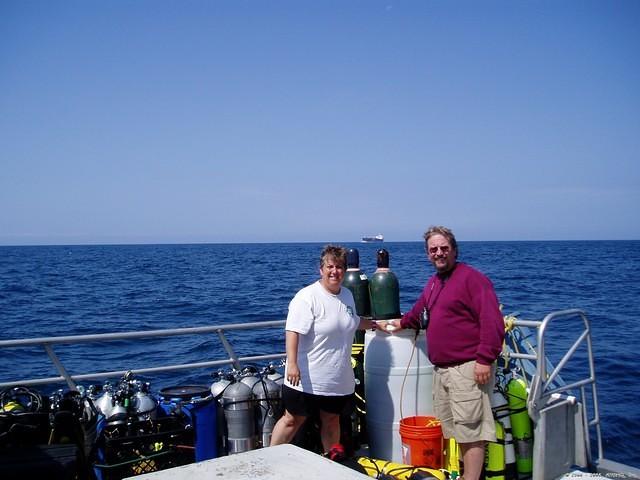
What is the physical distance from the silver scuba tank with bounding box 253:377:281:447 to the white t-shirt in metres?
0.55

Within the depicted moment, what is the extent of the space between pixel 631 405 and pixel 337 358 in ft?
A: 23.9

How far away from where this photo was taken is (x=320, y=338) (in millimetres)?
4441

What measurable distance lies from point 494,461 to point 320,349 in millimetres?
1535

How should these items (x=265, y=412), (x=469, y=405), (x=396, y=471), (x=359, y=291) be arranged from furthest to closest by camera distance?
1. (x=359, y=291)
2. (x=265, y=412)
3. (x=396, y=471)
4. (x=469, y=405)

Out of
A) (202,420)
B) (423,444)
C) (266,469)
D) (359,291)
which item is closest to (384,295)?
(359,291)

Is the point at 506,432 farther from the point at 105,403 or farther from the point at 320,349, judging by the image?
the point at 105,403

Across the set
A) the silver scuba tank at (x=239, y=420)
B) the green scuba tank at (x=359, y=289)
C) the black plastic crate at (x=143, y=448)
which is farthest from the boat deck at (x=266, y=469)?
the green scuba tank at (x=359, y=289)

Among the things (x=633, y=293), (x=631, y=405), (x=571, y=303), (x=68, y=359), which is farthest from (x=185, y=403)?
(x=633, y=293)

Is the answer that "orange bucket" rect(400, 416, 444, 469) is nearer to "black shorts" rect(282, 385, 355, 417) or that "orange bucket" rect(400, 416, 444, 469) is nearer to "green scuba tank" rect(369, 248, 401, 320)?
"black shorts" rect(282, 385, 355, 417)

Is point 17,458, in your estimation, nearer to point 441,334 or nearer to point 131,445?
point 131,445

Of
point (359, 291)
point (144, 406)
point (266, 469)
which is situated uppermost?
point (359, 291)

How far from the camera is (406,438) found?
4727mm

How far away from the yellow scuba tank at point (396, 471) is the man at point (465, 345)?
273mm

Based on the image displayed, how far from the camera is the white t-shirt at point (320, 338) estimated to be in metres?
4.40
